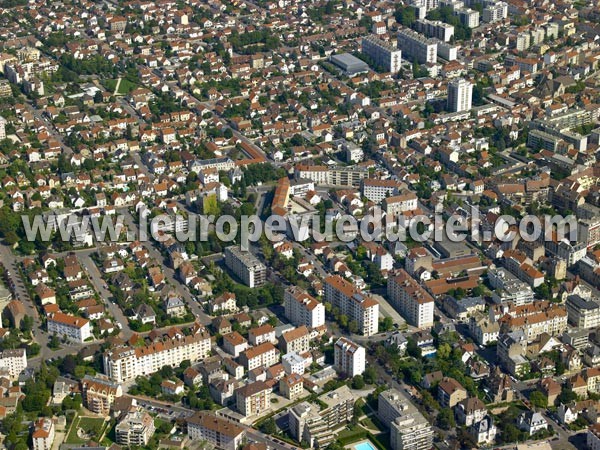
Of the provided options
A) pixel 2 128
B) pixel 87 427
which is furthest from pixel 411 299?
pixel 2 128

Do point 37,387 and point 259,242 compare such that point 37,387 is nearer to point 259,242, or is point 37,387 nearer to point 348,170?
point 259,242

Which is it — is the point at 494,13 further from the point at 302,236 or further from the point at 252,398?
the point at 252,398

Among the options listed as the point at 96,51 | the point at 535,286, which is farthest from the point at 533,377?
the point at 96,51

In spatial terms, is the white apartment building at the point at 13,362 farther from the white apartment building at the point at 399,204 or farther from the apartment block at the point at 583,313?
the apartment block at the point at 583,313

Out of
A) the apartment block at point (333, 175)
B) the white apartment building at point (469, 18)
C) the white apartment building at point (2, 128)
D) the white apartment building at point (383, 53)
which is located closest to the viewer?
the apartment block at point (333, 175)

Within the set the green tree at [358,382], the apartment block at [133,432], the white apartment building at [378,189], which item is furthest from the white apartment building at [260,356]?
the white apartment building at [378,189]

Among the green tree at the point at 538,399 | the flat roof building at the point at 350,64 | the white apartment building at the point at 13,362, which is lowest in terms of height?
the flat roof building at the point at 350,64
